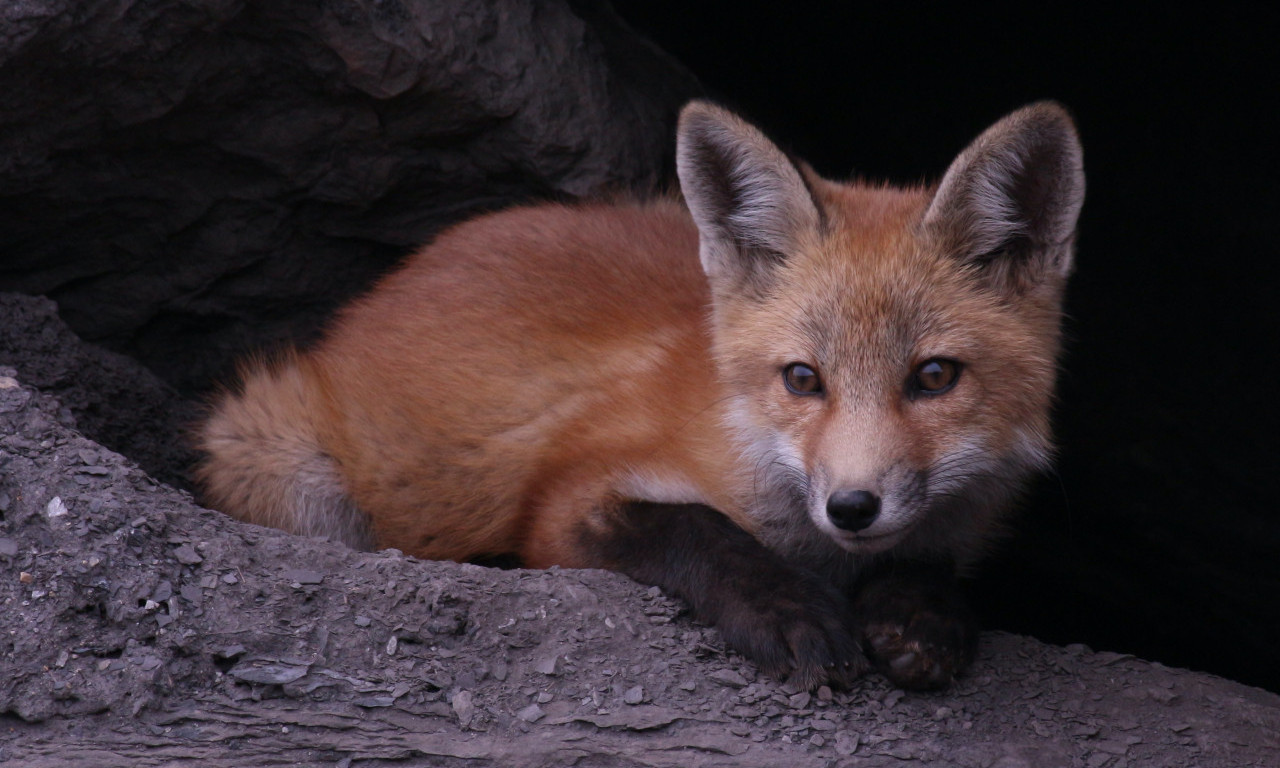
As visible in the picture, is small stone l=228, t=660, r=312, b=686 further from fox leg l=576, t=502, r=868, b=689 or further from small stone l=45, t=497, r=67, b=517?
fox leg l=576, t=502, r=868, b=689

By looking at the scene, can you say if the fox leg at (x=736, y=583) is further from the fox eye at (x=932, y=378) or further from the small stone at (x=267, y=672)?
the small stone at (x=267, y=672)

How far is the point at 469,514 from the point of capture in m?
3.67

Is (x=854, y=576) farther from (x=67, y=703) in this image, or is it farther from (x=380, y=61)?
(x=380, y=61)

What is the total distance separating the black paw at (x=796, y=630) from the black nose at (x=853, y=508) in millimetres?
324

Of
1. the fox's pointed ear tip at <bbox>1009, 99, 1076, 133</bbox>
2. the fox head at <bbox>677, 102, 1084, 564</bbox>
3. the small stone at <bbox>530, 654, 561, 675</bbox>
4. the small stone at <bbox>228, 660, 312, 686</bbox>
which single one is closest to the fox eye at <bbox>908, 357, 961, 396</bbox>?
the fox head at <bbox>677, 102, 1084, 564</bbox>

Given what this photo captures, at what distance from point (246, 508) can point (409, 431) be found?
63 centimetres

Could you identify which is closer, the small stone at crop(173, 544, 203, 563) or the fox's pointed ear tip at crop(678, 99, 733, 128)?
the small stone at crop(173, 544, 203, 563)

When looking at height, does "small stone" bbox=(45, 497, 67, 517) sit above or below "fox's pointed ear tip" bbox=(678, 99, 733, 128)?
below

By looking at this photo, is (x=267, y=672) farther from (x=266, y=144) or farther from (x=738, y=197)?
(x=266, y=144)

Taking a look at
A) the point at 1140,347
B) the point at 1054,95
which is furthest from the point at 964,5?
the point at 1140,347

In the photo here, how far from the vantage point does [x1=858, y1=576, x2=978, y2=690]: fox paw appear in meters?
2.72

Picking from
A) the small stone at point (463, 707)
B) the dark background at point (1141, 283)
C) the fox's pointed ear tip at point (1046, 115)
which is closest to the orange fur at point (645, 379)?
the fox's pointed ear tip at point (1046, 115)

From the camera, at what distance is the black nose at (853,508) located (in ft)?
8.09

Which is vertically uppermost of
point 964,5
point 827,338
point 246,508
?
point 964,5
